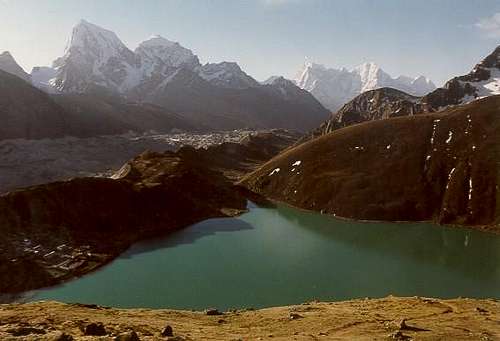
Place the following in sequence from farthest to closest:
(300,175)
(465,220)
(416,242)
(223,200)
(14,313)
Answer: (300,175), (223,200), (465,220), (416,242), (14,313)

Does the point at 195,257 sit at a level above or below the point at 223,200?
below

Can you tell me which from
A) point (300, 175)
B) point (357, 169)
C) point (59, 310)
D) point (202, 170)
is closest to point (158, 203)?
point (202, 170)

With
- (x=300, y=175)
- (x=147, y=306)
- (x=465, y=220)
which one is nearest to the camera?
(x=147, y=306)

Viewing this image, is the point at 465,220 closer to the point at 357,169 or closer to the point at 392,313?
the point at 357,169

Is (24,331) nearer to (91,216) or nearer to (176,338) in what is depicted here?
(176,338)

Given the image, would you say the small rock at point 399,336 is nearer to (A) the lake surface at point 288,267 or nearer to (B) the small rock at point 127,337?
(B) the small rock at point 127,337

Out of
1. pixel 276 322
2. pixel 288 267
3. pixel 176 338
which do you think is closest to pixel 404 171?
pixel 288 267
